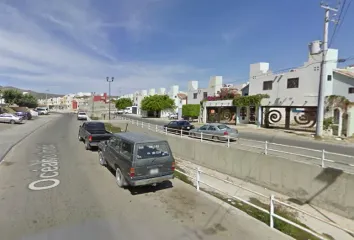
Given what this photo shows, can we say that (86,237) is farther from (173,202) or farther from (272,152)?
(272,152)

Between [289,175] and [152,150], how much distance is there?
20.6 feet

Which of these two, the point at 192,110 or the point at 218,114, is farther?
the point at 192,110

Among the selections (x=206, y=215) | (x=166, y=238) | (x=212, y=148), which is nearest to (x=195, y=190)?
(x=206, y=215)

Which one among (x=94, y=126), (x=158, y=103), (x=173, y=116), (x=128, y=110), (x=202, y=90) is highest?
(x=202, y=90)

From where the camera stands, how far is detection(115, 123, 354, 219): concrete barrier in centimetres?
840

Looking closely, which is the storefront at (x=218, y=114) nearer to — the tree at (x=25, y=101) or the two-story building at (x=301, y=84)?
the two-story building at (x=301, y=84)

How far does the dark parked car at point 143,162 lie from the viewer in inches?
303

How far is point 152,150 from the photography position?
321 inches

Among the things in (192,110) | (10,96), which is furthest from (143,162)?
(10,96)

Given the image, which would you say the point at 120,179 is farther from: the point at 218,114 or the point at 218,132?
the point at 218,114

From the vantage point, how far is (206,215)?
20.6ft

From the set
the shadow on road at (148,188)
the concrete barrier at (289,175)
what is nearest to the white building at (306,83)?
the concrete barrier at (289,175)

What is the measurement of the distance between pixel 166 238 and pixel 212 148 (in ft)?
35.1

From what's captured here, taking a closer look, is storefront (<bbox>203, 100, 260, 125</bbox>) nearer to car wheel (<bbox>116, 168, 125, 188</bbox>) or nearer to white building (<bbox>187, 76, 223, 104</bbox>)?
white building (<bbox>187, 76, 223, 104</bbox>)
